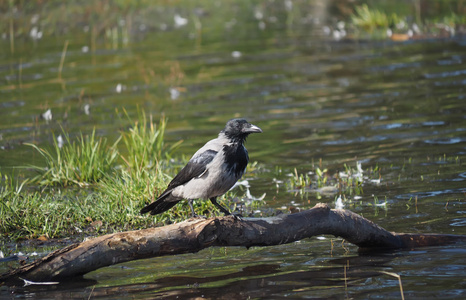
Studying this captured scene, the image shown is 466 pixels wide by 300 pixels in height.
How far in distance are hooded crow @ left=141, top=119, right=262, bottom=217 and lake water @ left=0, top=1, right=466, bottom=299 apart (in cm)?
80

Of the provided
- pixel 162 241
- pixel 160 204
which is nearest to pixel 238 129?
pixel 160 204

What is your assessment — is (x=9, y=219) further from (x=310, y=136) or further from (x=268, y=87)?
(x=268, y=87)

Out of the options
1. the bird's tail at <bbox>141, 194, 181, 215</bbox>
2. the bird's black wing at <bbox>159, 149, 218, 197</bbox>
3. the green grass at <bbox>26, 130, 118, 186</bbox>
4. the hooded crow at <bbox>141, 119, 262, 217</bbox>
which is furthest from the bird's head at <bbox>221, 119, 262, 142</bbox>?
the green grass at <bbox>26, 130, 118, 186</bbox>

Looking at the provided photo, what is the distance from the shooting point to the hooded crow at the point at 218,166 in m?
6.82

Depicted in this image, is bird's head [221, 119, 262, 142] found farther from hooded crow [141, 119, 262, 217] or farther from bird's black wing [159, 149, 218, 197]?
bird's black wing [159, 149, 218, 197]

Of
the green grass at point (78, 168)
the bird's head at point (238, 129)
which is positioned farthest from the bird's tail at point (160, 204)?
the green grass at point (78, 168)

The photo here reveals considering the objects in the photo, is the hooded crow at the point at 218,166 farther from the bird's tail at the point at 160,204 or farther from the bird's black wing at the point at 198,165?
the bird's tail at the point at 160,204

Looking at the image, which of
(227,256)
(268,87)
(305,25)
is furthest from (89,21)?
(227,256)

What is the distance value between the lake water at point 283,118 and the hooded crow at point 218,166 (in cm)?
80

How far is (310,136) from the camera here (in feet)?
43.1

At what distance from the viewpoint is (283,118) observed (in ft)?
48.0

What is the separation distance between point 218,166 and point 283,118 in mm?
7954

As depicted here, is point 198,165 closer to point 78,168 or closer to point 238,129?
point 238,129

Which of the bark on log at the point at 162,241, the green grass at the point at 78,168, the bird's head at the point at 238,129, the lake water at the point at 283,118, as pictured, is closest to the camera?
the bark on log at the point at 162,241
